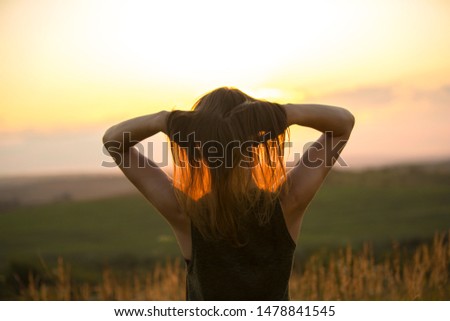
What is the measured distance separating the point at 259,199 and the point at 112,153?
0.55m

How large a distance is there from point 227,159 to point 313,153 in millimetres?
312

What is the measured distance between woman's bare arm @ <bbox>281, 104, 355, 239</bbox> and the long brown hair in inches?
2.2

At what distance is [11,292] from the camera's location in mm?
6984

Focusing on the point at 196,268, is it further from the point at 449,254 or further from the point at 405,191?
Result: the point at 405,191

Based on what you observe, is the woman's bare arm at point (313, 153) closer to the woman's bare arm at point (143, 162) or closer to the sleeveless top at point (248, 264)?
the sleeveless top at point (248, 264)

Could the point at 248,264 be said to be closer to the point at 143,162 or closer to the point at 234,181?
the point at 234,181

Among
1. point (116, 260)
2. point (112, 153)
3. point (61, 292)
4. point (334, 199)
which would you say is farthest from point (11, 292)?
point (334, 199)

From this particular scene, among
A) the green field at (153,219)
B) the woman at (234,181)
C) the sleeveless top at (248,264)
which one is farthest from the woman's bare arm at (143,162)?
the green field at (153,219)

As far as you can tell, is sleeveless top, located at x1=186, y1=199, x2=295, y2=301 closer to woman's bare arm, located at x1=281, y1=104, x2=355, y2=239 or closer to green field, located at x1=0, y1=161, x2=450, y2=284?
woman's bare arm, located at x1=281, y1=104, x2=355, y2=239

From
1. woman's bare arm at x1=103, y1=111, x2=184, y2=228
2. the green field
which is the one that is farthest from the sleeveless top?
the green field

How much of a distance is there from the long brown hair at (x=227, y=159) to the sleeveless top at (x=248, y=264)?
43 millimetres

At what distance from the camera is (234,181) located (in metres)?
1.72

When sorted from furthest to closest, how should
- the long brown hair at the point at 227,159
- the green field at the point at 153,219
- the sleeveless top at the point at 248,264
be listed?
the green field at the point at 153,219, the sleeveless top at the point at 248,264, the long brown hair at the point at 227,159

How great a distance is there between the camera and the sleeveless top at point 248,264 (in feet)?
5.77
